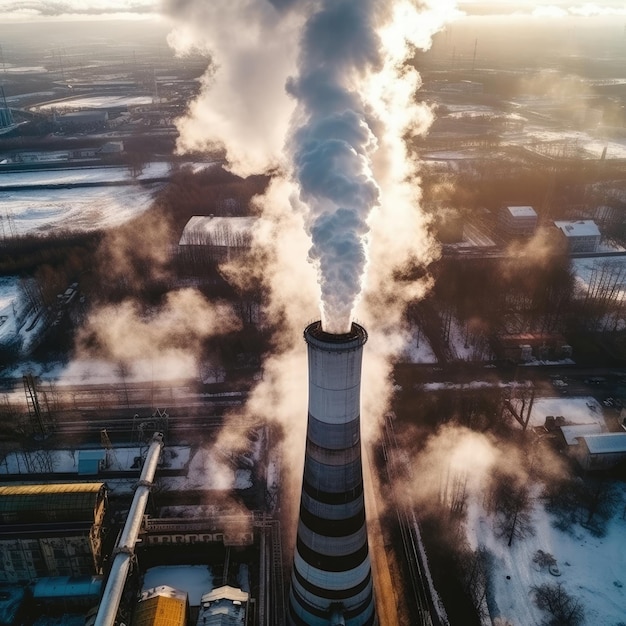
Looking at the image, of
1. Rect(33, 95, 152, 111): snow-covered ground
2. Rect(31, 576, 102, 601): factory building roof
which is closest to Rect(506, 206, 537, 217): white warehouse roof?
Rect(31, 576, 102, 601): factory building roof

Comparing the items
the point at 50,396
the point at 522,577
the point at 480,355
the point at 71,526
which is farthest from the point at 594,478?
the point at 50,396

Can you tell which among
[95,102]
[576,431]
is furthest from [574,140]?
[95,102]

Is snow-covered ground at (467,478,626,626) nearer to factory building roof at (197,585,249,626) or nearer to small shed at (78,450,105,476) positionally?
factory building roof at (197,585,249,626)

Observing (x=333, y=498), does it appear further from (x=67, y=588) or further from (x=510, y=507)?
(x=510, y=507)

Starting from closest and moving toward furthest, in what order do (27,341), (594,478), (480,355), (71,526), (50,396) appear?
(71,526) → (594,478) → (50,396) → (480,355) → (27,341)

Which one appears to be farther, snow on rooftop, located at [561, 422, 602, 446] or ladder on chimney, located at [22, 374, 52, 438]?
ladder on chimney, located at [22, 374, 52, 438]

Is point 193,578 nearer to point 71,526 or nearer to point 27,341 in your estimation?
point 71,526

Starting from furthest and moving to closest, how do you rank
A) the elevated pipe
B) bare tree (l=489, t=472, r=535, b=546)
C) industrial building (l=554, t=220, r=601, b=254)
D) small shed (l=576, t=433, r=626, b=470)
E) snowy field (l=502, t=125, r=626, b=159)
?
snowy field (l=502, t=125, r=626, b=159) → industrial building (l=554, t=220, r=601, b=254) → small shed (l=576, t=433, r=626, b=470) → bare tree (l=489, t=472, r=535, b=546) → the elevated pipe
